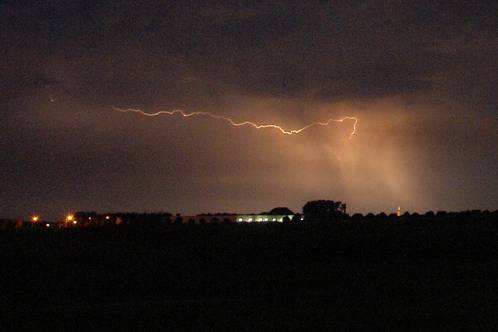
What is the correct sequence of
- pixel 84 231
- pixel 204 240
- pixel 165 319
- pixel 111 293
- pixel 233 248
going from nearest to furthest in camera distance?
pixel 165 319
pixel 111 293
pixel 233 248
pixel 204 240
pixel 84 231

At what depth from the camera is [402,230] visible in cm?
3644

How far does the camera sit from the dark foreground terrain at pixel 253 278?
559 inches

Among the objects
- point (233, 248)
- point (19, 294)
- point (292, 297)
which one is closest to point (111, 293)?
point (19, 294)

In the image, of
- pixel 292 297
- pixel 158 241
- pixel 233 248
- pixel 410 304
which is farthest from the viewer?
pixel 158 241

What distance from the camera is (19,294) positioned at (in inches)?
739

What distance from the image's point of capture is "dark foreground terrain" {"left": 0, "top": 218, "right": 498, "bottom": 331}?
14211 millimetres

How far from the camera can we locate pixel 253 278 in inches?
874

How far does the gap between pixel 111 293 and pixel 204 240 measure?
13516 mm

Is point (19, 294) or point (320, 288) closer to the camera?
point (19, 294)

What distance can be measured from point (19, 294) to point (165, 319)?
20.9 ft

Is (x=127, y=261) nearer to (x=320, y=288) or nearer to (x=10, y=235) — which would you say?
(x=320, y=288)

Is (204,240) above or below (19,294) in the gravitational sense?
above

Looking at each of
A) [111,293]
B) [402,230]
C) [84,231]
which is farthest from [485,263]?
[84,231]

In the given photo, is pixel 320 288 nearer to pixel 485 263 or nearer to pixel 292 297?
pixel 292 297
